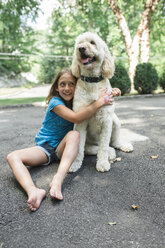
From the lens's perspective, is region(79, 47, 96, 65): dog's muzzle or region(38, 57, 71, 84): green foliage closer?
region(79, 47, 96, 65): dog's muzzle

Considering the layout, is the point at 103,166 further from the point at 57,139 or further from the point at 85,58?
the point at 85,58

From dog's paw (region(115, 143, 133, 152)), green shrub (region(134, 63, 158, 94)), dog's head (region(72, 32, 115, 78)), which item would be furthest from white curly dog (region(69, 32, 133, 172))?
green shrub (region(134, 63, 158, 94))

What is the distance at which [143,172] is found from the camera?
8.45 feet

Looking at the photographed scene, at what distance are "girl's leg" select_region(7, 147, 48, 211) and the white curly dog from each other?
1.45ft

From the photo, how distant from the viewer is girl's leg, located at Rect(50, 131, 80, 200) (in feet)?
6.62

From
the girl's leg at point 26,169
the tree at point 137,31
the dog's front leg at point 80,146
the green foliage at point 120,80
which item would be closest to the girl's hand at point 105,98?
the dog's front leg at point 80,146

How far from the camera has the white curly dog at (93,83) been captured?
232 cm

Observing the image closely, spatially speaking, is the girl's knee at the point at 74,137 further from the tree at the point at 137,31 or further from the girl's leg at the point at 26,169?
the tree at the point at 137,31

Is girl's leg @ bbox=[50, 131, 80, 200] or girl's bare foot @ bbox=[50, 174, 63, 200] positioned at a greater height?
girl's leg @ bbox=[50, 131, 80, 200]

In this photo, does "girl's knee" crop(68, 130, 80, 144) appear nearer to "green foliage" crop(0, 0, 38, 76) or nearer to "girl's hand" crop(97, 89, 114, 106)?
"girl's hand" crop(97, 89, 114, 106)

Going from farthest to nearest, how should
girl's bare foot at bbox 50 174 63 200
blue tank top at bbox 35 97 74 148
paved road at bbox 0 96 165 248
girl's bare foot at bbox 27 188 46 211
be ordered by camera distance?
blue tank top at bbox 35 97 74 148
girl's bare foot at bbox 50 174 63 200
girl's bare foot at bbox 27 188 46 211
paved road at bbox 0 96 165 248

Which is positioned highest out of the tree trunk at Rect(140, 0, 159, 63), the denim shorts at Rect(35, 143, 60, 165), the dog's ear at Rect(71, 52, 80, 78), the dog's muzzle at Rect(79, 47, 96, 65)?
the tree trunk at Rect(140, 0, 159, 63)

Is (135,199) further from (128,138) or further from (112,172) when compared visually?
(128,138)

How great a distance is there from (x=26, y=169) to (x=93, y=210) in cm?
86
